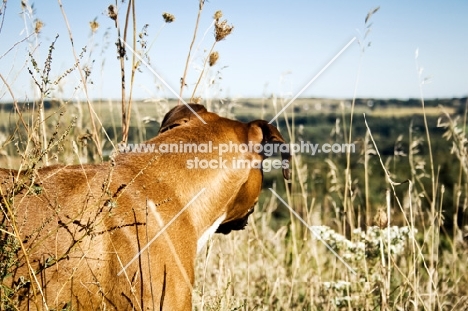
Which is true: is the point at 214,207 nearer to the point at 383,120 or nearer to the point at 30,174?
the point at 30,174

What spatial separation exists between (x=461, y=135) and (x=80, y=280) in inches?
118

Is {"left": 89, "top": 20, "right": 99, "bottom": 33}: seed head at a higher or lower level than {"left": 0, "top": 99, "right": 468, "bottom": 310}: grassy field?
higher

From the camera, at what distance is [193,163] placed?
3084 millimetres

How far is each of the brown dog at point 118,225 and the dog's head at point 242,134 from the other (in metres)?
0.20

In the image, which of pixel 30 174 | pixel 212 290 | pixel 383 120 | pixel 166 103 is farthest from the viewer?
pixel 383 120

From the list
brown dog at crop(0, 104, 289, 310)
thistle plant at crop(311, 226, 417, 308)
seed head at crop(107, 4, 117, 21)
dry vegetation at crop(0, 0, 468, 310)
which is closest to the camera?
brown dog at crop(0, 104, 289, 310)

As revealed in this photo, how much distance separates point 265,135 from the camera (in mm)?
3488

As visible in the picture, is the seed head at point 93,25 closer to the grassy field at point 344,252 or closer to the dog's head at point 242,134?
the grassy field at point 344,252

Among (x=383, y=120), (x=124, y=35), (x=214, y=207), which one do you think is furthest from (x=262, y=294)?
(x=383, y=120)

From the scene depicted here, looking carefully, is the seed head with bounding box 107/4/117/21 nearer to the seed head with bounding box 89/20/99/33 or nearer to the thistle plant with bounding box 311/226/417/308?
the seed head with bounding box 89/20/99/33

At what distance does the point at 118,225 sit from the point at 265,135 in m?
1.40

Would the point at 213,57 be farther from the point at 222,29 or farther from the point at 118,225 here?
the point at 118,225

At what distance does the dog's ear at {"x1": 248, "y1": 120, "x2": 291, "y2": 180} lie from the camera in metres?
3.41

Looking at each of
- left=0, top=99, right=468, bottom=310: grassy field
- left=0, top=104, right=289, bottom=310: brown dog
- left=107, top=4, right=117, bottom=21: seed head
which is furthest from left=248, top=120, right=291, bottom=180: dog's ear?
left=107, top=4, right=117, bottom=21: seed head
